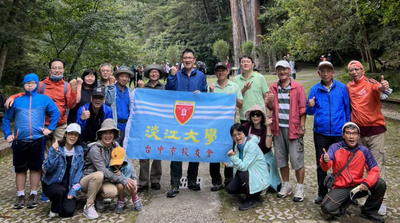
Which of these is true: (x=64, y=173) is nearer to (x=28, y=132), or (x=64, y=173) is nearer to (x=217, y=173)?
(x=28, y=132)

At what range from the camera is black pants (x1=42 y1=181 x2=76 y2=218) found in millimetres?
4023

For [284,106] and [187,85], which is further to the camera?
[187,85]

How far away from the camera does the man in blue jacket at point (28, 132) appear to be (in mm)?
4320

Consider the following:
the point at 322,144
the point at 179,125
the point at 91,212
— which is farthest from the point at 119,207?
the point at 322,144

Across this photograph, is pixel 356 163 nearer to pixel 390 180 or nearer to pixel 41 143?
pixel 390 180

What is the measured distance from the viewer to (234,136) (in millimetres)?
4387

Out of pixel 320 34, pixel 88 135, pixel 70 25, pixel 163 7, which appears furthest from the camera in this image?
pixel 163 7

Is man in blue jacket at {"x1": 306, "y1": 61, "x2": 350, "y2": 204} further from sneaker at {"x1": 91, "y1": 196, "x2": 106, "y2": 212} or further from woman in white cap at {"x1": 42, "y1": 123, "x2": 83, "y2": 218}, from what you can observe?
woman in white cap at {"x1": 42, "y1": 123, "x2": 83, "y2": 218}

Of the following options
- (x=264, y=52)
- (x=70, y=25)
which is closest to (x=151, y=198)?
(x=70, y=25)

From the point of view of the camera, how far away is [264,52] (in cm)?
2997

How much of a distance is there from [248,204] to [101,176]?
189cm

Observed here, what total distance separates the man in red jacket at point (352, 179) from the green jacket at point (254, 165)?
30.7 inches

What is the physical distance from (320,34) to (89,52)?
9.78 meters

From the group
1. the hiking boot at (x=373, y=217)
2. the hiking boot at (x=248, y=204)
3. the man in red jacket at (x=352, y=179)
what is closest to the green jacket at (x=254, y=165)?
the hiking boot at (x=248, y=204)
